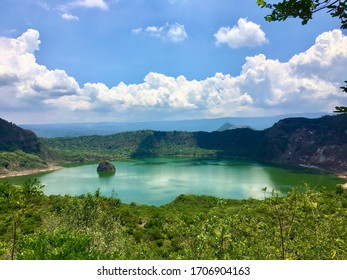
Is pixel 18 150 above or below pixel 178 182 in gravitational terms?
above

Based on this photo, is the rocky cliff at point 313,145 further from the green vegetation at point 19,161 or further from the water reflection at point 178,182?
the green vegetation at point 19,161

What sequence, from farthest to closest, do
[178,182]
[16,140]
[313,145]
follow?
[16,140]
[313,145]
[178,182]

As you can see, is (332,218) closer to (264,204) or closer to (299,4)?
(264,204)

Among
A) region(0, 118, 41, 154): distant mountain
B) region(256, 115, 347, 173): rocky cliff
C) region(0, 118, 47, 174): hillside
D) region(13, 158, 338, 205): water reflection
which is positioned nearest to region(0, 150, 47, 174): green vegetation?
region(0, 118, 47, 174): hillside

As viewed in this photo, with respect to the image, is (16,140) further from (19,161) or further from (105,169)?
(105,169)

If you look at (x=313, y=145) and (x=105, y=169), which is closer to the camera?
(x=105, y=169)

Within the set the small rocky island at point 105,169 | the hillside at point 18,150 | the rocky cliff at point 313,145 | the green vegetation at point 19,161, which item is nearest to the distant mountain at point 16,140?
the hillside at point 18,150

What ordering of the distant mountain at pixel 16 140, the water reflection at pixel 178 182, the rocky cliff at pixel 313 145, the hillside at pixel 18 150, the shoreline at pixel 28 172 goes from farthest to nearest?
the distant mountain at pixel 16 140, the hillside at pixel 18 150, the rocky cliff at pixel 313 145, the shoreline at pixel 28 172, the water reflection at pixel 178 182

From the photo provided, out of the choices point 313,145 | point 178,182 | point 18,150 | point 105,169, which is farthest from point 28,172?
point 313,145

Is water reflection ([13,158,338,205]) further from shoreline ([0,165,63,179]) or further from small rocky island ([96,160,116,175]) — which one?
shoreline ([0,165,63,179])
